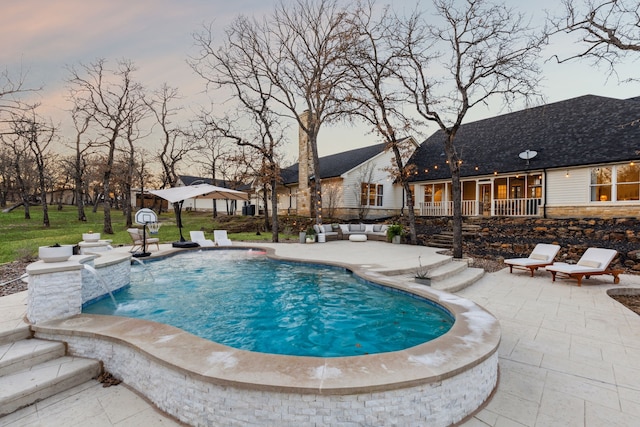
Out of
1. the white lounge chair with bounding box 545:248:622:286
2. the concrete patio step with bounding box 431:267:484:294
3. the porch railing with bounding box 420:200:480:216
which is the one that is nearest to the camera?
the concrete patio step with bounding box 431:267:484:294

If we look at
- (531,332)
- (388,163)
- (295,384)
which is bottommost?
(531,332)

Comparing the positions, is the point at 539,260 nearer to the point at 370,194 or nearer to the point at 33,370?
the point at 33,370

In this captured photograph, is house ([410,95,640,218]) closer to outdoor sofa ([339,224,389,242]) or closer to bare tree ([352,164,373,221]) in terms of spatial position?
bare tree ([352,164,373,221])

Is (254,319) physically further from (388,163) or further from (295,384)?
(388,163)

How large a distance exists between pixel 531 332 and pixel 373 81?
43.9ft

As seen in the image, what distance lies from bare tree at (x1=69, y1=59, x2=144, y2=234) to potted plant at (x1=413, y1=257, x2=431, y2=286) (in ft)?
66.7

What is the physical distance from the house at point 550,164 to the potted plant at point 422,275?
11970 mm

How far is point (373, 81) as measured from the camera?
1506cm

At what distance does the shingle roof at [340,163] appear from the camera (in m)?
23.7

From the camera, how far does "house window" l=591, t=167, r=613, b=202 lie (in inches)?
572

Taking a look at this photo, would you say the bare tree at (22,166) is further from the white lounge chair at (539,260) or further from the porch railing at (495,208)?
the white lounge chair at (539,260)

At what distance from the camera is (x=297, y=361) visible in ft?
9.30

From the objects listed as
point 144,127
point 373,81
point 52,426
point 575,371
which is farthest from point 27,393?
point 144,127

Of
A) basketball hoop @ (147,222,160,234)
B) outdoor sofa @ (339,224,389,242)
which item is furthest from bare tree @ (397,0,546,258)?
basketball hoop @ (147,222,160,234)
